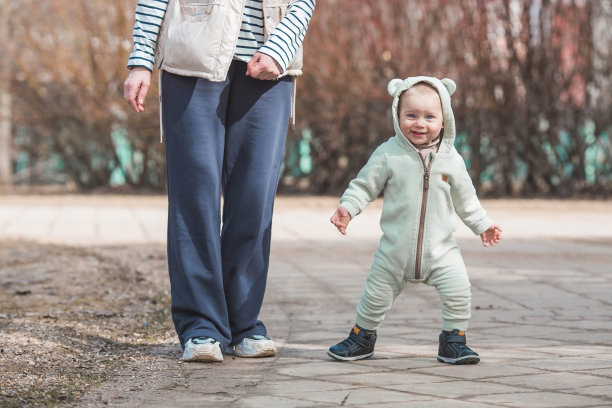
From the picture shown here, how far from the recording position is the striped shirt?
13.5ft

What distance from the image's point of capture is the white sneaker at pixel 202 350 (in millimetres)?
4121

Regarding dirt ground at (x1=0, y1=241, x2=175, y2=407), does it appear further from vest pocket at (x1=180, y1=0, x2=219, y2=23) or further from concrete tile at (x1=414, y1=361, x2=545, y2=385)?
vest pocket at (x1=180, y1=0, x2=219, y2=23)

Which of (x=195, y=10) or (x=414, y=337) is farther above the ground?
(x=195, y=10)

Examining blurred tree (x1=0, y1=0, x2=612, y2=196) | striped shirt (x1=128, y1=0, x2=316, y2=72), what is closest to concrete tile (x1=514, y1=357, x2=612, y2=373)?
striped shirt (x1=128, y1=0, x2=316, y2=72)

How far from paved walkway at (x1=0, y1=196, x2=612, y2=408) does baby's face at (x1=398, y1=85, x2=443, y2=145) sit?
830 mm

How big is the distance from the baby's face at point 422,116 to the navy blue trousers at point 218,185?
0.47m

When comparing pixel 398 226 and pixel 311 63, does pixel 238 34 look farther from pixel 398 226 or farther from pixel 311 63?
pixel 311 63

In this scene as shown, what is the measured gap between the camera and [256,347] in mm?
4293

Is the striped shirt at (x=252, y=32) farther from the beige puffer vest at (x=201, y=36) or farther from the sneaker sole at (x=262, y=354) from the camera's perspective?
the sneaker sole at (x=262, y=354)

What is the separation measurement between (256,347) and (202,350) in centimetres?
26

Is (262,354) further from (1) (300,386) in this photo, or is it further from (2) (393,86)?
(2) (393,86)

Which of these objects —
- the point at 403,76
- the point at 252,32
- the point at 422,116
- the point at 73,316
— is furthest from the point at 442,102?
the point at 403,76

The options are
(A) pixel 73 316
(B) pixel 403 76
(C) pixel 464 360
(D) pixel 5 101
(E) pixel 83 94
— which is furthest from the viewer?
(D) pixel 5 101

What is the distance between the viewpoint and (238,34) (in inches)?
164
